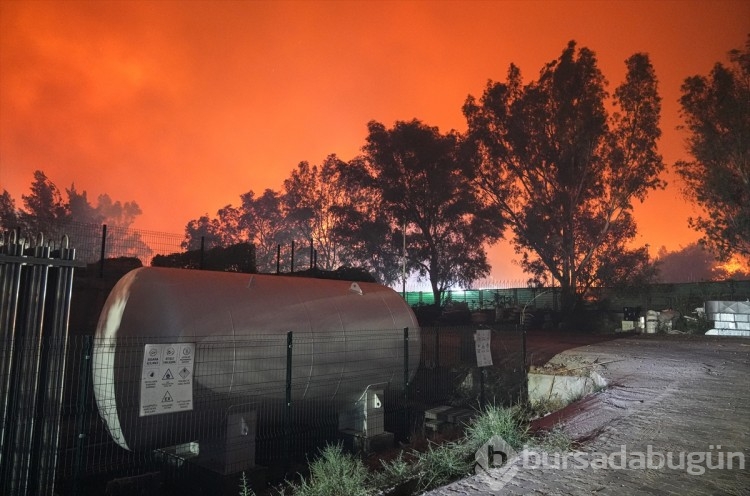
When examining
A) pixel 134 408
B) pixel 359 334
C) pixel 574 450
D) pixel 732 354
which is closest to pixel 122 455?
pixel 134 408

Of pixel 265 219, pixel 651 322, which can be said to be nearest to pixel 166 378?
pixel 651 322

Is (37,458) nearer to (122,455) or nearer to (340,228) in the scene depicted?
(122,455)

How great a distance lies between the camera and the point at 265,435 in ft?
23.1

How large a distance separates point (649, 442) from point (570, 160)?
26.4 metres

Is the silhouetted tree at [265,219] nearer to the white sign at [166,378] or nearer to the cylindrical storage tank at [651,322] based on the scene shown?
the cylindrical storage tank at [651,322]

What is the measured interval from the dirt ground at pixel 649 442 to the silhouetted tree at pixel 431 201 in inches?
886

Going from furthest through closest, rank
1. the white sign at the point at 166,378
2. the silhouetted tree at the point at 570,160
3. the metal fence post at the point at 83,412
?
the silhouetted tree at the point at 570,160 < the white sign at the point at 166,378 < the metal fence post at the point at 83,412

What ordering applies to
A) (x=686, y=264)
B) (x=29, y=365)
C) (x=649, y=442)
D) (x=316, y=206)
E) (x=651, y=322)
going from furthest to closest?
(x=686, y=264)
(x=316, y=206)
(x=651, y=322)
(x=649, y=442)
(x=29, y=365)

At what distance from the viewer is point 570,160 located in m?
29.2

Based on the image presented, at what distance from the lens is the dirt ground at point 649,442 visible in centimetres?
446

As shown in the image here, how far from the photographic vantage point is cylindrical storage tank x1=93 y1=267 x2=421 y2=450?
18.4ft

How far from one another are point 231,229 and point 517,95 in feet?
118

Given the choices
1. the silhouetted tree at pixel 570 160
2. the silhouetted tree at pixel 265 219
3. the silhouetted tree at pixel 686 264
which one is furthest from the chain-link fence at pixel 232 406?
the silhouetted tree at pixel 686 264

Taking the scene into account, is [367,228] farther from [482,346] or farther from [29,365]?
[29,365]
